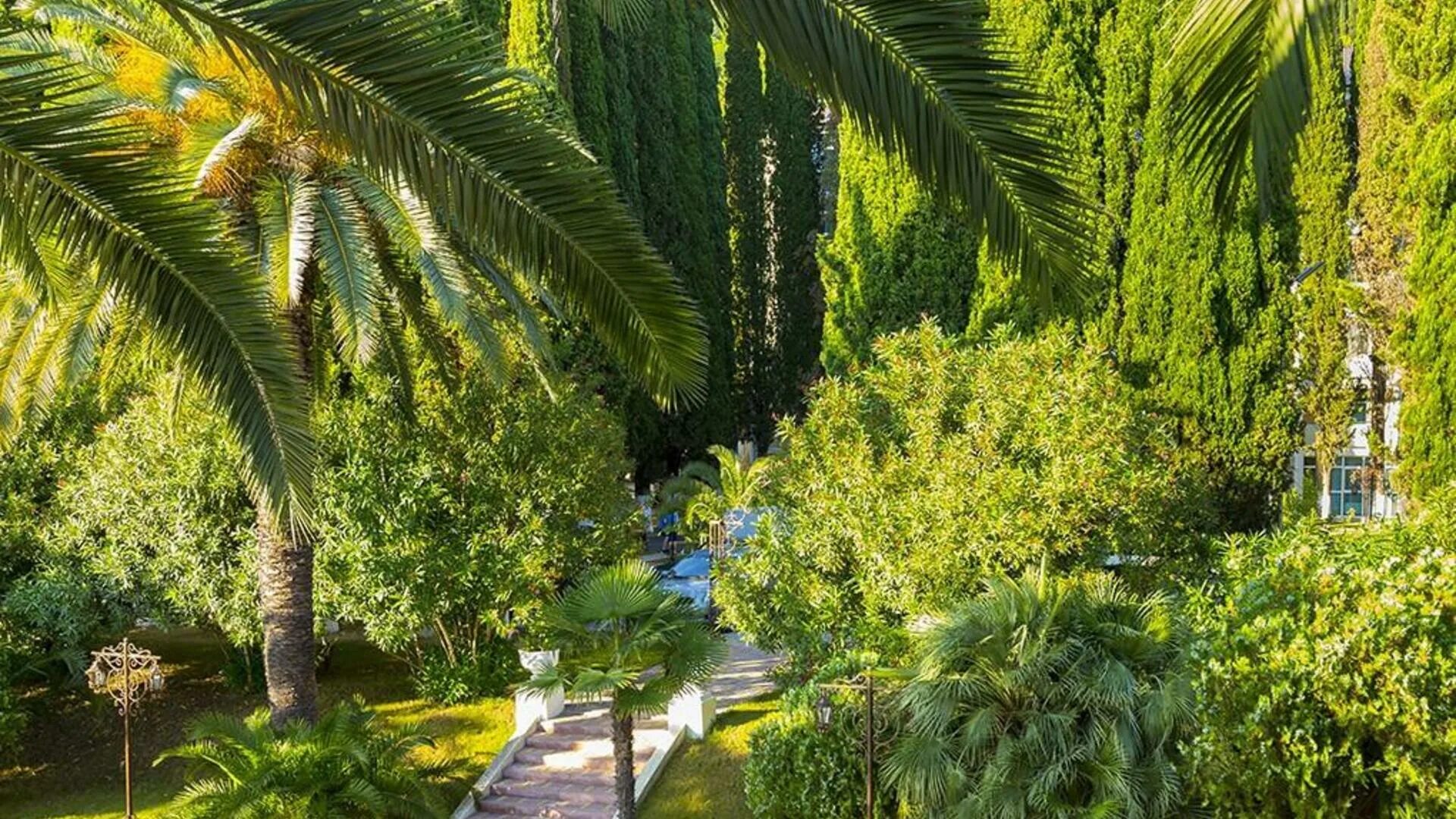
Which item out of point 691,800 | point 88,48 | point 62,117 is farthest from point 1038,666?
point 88,48

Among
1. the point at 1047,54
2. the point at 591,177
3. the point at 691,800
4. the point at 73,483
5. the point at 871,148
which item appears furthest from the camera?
the point at 73,483

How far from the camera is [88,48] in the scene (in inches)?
387

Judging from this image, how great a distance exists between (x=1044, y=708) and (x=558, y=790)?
603 centimetres

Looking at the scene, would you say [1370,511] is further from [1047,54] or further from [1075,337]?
[1047,54]

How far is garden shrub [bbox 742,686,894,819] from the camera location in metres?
8.98

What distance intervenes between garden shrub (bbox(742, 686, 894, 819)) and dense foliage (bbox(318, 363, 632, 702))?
3.91 meters

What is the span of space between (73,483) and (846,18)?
14.1 meters

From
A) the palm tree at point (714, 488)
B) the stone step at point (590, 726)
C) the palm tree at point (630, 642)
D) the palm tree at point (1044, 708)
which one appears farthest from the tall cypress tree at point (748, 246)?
the palm tree at point (1044, 708)

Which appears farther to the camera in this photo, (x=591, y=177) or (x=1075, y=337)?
(x=1075, y=337)

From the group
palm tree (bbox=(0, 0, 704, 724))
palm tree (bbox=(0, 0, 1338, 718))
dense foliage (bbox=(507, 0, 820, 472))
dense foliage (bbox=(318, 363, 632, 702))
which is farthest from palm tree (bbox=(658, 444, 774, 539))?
palm tree (bbox=(0, 0, 1338, 718))

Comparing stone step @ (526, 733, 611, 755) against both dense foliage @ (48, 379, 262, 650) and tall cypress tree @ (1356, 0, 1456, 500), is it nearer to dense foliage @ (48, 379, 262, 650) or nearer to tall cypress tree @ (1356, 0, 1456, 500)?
dense foliage @ (48, 379, 262, 650)

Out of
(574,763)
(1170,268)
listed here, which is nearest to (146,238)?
(574,763)

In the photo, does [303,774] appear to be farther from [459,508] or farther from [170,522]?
[170,522]

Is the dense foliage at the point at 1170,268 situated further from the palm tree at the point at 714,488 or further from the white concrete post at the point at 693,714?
the white concrete post at the point at 693,714
